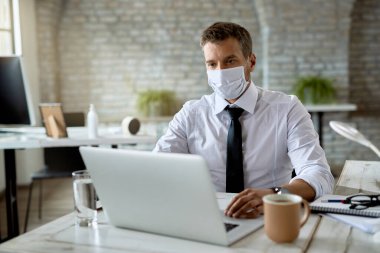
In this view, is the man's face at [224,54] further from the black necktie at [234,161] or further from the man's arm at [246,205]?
the man's arm at [246,205]

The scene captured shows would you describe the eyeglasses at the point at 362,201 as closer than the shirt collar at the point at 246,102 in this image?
Yes

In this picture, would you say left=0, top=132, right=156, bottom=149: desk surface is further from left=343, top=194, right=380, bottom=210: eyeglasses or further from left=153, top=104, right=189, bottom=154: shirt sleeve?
left=343, top=194, right=380, bottom=210: eyeglasses

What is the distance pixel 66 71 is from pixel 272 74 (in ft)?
7.96

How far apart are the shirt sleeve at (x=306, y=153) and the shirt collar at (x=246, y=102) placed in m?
0.14

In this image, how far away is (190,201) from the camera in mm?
929

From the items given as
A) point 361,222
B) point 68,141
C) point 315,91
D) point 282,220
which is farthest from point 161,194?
point 315,91

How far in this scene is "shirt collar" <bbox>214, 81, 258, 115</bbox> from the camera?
5.70ft

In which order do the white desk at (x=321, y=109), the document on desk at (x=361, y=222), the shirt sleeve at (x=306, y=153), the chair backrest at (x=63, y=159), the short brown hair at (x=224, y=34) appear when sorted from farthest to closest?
the white desk at (x=321, y=109)
the chair backrest at (x=63, y=159)
the short brown hair at (x=224, y=34)
the shirt sleeve at (x=306, y=153)
the document on desk at (x=361, y=222)

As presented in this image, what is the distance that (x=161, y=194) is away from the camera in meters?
0.97

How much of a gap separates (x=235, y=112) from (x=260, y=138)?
0.13 m

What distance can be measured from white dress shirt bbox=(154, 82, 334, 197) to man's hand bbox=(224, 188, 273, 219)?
0.51 meters

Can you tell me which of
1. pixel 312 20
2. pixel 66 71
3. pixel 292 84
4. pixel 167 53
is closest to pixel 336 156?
pixel 292 84

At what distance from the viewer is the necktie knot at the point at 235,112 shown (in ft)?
5.65

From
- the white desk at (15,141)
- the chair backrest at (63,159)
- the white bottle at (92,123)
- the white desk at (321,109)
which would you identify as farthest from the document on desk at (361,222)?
the white desk at (321,109)
